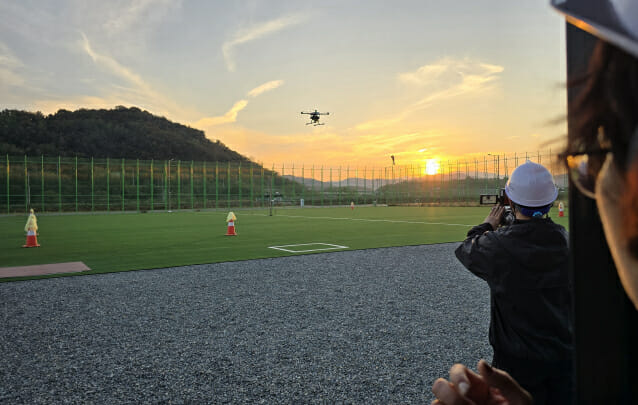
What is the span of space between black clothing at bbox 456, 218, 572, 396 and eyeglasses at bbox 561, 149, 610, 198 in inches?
74.2

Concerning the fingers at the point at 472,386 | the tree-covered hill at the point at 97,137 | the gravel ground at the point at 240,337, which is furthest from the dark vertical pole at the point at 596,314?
the tree-covered hill at the point at 97,137

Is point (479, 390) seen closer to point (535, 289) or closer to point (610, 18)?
point (610, 18)

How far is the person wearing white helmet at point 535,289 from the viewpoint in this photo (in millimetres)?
2424

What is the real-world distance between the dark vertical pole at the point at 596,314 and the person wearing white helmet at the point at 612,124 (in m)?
0.10

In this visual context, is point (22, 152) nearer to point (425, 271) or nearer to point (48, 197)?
point (48, 197)

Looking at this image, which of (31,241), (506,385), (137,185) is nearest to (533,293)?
(506,385)

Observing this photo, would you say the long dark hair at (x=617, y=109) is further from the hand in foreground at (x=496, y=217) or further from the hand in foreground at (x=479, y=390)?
the hand in foreground at (x=496, y=217)

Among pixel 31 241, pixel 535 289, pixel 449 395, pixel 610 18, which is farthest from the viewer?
pixel 31 241

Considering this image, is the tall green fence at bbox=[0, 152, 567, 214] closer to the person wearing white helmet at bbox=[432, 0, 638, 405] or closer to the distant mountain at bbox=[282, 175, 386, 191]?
the distant mountain at bbox=[282, 175, 386, 191]

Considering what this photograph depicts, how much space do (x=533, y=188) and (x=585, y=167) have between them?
1.94 metres

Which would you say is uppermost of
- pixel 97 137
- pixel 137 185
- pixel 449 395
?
pixel 97 137

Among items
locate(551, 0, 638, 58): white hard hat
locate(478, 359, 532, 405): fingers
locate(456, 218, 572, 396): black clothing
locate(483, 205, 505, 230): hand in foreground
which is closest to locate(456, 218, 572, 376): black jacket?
locate(456, 218, 572, 396): black clothing

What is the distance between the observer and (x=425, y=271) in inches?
343

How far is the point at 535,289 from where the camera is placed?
96.3 inches
